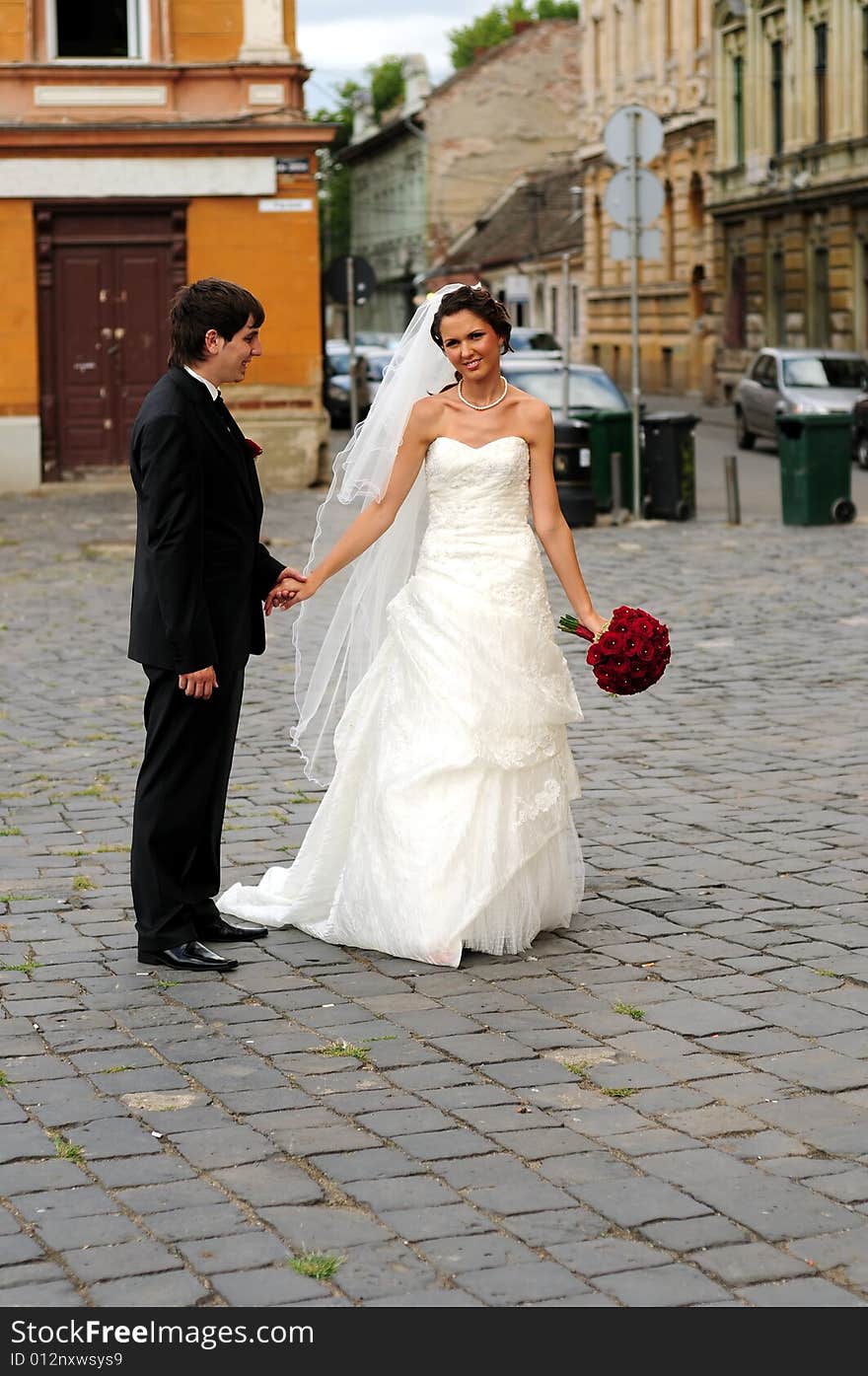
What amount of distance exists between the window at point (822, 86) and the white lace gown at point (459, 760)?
1563 inches

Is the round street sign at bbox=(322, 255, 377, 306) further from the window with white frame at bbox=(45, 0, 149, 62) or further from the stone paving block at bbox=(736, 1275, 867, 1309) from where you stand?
the stone paving block at bbox=(736, 1275, 867, 1309)

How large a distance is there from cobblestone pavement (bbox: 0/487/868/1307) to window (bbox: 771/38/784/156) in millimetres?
39429

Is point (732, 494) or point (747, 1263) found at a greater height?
point (732, 494)

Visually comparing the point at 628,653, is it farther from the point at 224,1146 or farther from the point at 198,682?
the point at 224,1146

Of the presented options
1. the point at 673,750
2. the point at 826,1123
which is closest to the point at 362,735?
the point at 826,1123

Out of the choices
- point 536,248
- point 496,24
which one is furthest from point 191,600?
point 496,24

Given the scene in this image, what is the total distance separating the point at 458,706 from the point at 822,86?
40638mm

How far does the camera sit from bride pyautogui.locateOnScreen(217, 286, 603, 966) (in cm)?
626

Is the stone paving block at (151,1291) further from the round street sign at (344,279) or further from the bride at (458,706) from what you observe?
the round street sign at (344,279)

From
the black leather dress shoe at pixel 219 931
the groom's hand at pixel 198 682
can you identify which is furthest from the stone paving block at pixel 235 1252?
the black leather dress shoe at pixel 219 931

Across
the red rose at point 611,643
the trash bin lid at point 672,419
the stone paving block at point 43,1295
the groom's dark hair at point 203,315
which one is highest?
the groom's dark hair at point 203,315

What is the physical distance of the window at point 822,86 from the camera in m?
43.9

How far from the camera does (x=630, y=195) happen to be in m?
19.2

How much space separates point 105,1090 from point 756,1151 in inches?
61.6
